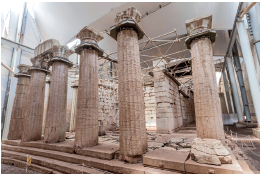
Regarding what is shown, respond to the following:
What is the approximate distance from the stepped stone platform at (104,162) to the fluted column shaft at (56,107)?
541 millimetres

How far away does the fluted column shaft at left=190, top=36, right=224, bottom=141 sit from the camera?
3.93m

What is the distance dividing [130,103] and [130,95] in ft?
0.76

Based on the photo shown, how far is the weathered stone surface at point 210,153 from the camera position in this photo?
2787 mm

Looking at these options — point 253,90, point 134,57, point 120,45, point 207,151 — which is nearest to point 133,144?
point 207,151

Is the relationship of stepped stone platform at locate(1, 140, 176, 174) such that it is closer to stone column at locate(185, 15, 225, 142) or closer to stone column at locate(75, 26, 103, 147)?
stone column at locate(75, 26, 103, 147)

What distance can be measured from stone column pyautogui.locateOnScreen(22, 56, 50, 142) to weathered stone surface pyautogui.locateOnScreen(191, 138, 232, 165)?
7387 millimetres

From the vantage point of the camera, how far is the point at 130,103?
12.2 ft

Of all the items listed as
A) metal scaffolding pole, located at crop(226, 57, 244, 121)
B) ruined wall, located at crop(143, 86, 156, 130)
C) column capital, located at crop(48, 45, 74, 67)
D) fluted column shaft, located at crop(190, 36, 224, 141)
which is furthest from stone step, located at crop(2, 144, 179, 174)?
metal scaffolding pole, located at crop(226, 57, 244, 121)

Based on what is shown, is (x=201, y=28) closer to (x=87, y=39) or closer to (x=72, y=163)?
(x=87, y=39)

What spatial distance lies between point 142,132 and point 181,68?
755 cm

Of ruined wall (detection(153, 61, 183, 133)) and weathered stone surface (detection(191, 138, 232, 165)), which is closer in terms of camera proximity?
weathered stone surface (detection(191, 138, 232, 165))

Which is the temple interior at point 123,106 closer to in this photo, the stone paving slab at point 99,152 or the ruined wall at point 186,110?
the stone paving slab at point 99,152

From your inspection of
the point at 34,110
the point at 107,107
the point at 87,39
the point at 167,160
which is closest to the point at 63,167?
the point at 167,160

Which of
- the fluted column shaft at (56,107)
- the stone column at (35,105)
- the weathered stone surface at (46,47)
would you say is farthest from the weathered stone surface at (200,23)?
the stone column at (35,105)
